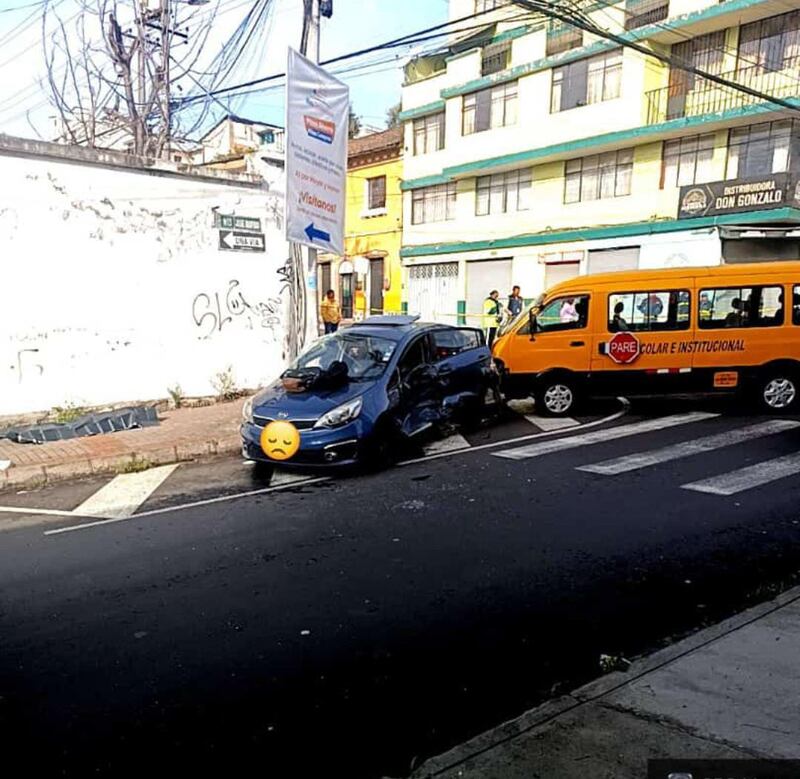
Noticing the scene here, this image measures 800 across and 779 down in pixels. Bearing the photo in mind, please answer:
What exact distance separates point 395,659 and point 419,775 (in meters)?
1.01

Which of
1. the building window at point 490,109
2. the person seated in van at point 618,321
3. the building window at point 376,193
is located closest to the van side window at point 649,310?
the person seated in van at point 618,321

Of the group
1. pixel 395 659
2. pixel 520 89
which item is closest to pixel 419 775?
pixel 395 659

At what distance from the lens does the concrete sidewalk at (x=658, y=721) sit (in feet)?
8.87

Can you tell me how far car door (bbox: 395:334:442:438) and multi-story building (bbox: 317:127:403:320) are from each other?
2277 cm

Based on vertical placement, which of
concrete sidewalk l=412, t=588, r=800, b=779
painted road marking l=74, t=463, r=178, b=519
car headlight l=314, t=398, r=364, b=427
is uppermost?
car headlight l=314, t=398, r=364, b=427

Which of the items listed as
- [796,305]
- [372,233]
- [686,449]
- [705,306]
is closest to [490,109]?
[372,233]

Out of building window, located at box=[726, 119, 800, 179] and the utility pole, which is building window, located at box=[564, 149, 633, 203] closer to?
building window, located at box=[726, 119, 800, 179]

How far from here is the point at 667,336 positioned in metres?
10.5

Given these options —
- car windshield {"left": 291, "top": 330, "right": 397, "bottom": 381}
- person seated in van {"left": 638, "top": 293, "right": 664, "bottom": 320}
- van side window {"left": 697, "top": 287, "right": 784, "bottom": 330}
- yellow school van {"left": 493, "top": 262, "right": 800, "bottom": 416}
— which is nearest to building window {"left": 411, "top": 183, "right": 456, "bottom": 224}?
yellow school van {"left": 493, "top": 262, "right": 800, "bottom": 416}

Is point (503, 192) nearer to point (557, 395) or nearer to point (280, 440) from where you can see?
point (557, 395)

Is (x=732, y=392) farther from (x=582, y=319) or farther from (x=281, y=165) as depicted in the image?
(x=281, y=165)

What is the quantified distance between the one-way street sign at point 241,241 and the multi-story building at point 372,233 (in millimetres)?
18889

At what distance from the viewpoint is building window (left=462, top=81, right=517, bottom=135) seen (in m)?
27.2

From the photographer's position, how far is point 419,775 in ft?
8.81
